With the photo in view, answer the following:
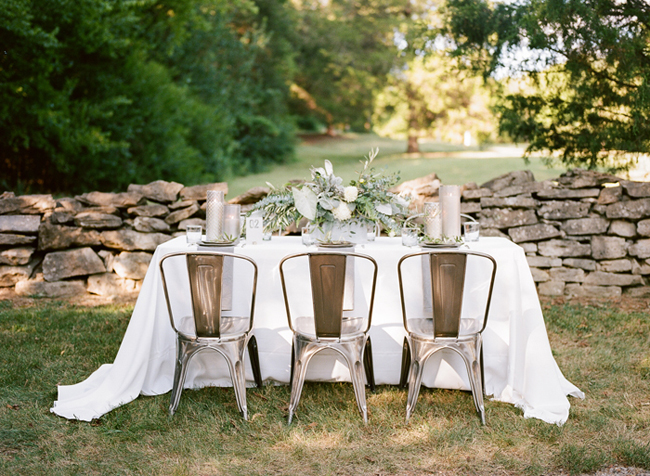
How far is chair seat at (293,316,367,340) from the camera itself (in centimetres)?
287

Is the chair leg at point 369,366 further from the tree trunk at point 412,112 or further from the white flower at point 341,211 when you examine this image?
the tree trunk at point 412,112

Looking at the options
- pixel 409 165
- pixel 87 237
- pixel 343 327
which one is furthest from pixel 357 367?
pixel 409 165

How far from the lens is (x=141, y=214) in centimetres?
557

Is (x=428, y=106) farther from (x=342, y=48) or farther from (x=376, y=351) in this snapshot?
(x=376, y=351)

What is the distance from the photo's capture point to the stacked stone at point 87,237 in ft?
17.8

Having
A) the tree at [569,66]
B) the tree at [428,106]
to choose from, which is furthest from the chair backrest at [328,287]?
the tree at [428,106]

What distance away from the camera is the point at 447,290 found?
2.76 meters

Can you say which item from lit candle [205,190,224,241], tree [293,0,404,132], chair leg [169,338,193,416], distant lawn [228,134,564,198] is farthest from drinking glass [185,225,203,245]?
tree [293,0,404,132]

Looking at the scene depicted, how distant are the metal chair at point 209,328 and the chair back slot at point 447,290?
0.92 metres

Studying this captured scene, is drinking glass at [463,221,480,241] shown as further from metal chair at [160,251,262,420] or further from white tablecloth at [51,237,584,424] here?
metal chair at [160,251,262,420]

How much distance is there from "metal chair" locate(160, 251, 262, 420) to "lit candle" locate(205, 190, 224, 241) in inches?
18.0

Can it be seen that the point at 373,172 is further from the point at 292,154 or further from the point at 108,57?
the point at 292,154

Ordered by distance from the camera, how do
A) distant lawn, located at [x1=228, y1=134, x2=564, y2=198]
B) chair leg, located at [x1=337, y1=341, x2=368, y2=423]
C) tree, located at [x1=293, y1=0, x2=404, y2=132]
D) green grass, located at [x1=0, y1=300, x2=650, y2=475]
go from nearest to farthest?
green grass, located at [x1=0, y1=300, x2=650, y2=475], chair leg, located at [x1=337, y1=341, x2=368, y2=423], distant lawn, located at [x1=228, y1=134, x2=564, y2=198], tree, located at [x1=293, y1=0, x2=404, y2=132]

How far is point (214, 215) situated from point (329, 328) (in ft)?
3.46
